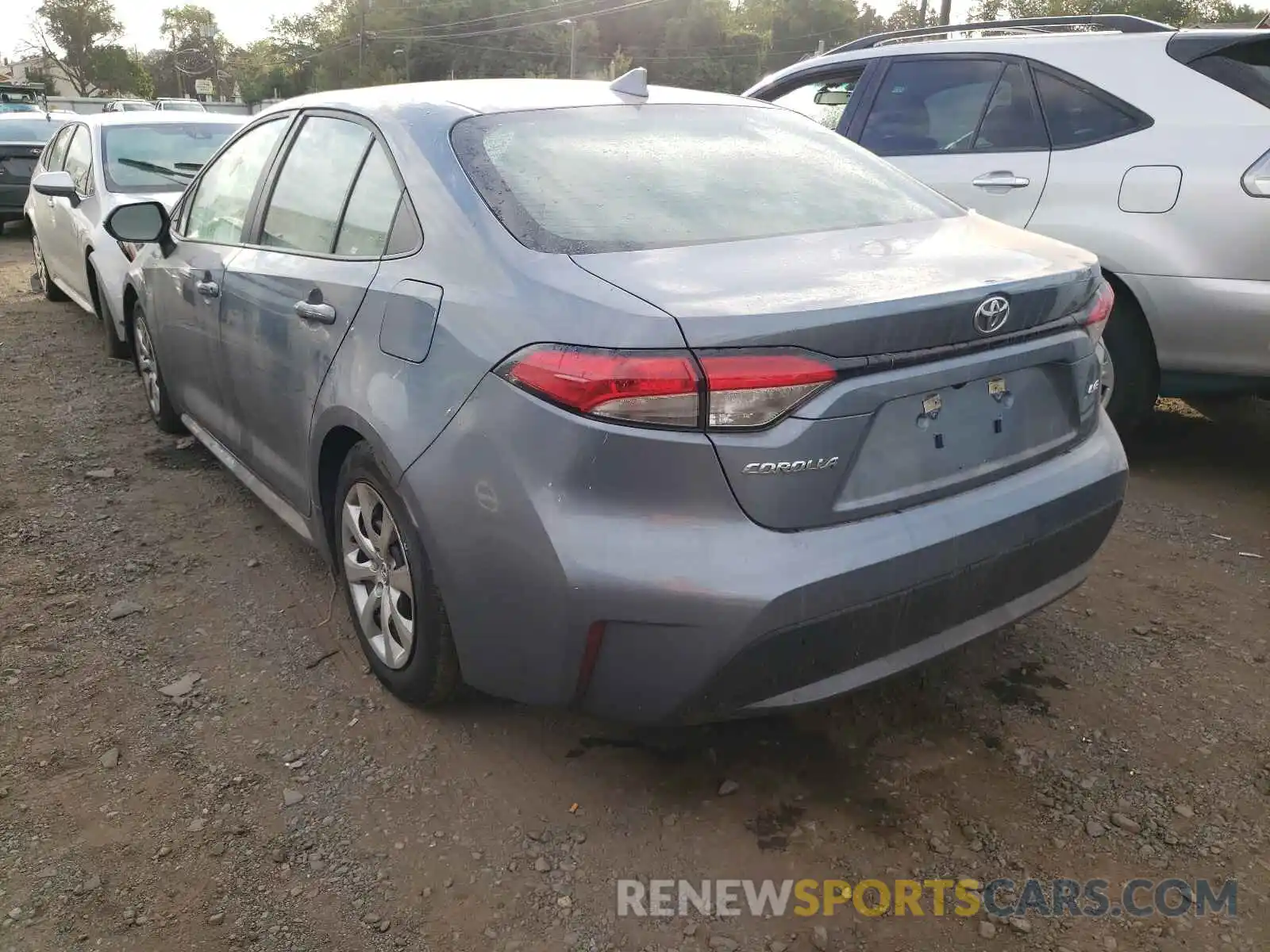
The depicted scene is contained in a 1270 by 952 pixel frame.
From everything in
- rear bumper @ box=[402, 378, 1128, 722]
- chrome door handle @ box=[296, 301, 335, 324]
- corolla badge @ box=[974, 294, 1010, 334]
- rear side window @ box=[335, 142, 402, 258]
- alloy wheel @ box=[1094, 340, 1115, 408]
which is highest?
rear side window @ box=[335, 142, 402, 258]

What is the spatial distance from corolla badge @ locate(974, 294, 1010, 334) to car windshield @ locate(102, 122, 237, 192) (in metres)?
5.84

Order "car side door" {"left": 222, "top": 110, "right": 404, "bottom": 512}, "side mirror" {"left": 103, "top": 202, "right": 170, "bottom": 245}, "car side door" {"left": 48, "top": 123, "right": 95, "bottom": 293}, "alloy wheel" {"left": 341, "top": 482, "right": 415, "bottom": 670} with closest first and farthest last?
"alloy wheel" {"left": 341, "top": 482, "right": 415, "bottom": 670} < "car side door" {"left": 222, "top": 110, "right": 404, "bottom": 512} < "side mirror" {"left": 103, "top": 202, "right": 170, "bottom": 245} < "car side door" {"left": 48, "top": 123, "right": 95, "bottom": 293}

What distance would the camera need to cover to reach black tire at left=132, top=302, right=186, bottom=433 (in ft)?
16.0

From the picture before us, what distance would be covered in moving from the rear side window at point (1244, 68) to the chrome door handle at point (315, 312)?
11.4 ft

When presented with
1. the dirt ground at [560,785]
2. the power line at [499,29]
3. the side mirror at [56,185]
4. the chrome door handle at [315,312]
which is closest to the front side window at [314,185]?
the chrome door handle at [315,312]

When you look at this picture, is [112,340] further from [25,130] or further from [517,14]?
[517,14]

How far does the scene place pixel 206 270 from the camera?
12.2 ft

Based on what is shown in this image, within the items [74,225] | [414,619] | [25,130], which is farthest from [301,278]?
[25,130]

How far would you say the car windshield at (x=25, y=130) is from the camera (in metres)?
13.2

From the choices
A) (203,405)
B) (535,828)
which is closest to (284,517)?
(203,405)

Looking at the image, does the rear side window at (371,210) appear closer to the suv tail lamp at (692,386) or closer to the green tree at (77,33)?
the suv tail lamp at (692,386)

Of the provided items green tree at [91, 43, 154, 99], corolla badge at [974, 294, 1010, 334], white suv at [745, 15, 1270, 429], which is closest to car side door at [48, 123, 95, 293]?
white suv at [745, 15, 1270, 429]

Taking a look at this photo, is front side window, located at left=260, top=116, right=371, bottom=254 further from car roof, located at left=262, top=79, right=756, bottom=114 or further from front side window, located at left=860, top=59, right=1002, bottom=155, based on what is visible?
front side window, located at left=860, top=59, right=1002, bottom=155

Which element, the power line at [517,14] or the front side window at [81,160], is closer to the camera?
the front side window at [81,160]
